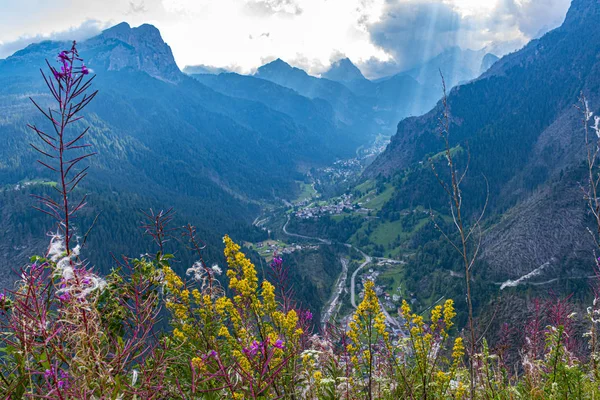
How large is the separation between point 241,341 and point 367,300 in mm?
1962

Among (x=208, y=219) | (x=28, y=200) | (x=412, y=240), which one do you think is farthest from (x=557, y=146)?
(x=28, y=200)

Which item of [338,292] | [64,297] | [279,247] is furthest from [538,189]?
[64,297]

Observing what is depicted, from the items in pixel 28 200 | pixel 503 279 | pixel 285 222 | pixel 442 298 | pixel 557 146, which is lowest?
pixel 442 298

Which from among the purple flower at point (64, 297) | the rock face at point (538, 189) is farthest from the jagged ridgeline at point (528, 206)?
the purple flower at point (64, 297)

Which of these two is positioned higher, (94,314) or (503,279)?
(94,314)

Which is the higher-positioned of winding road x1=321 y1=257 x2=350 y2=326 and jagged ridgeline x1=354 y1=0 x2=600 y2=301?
jagged ridgeline x1=354 y1=0 x2=600 y2=301

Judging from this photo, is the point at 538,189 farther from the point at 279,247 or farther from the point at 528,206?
the point at 279,247

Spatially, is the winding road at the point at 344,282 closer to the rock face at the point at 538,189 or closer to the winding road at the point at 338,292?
the winding road at the point at 338,292

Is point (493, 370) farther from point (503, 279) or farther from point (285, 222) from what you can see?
point (285, 222)

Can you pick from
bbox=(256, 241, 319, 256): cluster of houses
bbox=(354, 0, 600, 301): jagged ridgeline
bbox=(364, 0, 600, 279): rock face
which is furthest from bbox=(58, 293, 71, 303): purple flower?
bbox=(256, 241, 319, 256): cluster of houses

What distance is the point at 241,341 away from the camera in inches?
201

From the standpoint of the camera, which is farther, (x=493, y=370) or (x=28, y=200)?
(x=28, y=200)

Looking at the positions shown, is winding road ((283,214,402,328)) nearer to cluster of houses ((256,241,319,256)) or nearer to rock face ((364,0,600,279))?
cluster of houses ((256,241,319,256))

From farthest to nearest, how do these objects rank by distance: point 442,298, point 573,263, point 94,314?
point 442,298, point 573,263, point 94,314
